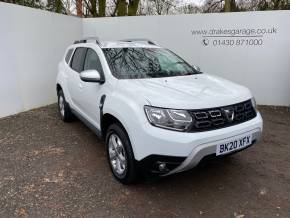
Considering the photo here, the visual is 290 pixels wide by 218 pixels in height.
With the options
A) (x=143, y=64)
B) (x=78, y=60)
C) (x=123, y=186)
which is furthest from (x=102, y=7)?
(x=123, y=186)

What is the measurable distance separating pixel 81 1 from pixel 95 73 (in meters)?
9.93

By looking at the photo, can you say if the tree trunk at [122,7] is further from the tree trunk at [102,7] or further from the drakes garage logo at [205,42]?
the drakes garage logo at [205,42]

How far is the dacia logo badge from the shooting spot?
299 centimetres

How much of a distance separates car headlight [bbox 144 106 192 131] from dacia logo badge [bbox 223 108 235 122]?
0.43 metres

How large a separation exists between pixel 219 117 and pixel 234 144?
33 cm

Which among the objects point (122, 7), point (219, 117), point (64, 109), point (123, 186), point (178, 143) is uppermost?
point (122, 7)

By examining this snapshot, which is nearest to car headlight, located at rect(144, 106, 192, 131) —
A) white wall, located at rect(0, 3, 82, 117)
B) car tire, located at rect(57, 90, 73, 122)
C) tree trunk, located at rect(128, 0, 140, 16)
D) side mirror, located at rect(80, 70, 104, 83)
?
side mirror, located at rect(80, 70, 104, 83)

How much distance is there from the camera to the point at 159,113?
2.82 meters

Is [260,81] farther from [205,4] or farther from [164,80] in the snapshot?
[205,4]

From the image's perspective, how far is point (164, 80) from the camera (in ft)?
11.7

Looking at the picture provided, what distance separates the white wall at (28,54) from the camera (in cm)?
611

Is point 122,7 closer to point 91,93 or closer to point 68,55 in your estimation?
point 68,55

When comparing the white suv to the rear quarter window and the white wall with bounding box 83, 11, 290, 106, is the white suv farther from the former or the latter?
the white wall with bounding box 83, 11, 290, 106

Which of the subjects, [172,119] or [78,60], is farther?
[78,60]
